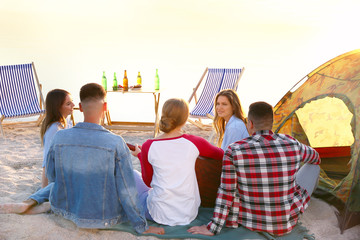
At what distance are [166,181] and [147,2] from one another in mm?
16115

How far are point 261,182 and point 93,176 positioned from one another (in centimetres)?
95

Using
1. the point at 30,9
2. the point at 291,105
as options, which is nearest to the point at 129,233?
the point at 291,105

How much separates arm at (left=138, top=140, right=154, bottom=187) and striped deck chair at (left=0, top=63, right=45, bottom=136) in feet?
10.5

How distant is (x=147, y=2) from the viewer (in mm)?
17219

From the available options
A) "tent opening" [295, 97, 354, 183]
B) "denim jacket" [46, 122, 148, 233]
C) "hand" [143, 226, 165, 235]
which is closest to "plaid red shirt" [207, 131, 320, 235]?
"hand" [143, 226, 165, 235]

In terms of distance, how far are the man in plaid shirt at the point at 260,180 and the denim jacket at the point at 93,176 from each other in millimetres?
467

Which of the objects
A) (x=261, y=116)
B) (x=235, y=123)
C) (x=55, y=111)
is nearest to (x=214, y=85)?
(x=235, y=123)

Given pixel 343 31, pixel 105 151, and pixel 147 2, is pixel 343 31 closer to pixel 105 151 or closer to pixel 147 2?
pixel 147 2

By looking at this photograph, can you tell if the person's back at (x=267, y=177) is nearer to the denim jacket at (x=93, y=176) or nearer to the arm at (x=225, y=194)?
the arm at (x=225, y=194)

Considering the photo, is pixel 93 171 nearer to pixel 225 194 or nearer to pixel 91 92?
pixel 91 92

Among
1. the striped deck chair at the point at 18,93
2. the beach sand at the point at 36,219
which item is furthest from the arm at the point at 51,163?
the striped deck chair at the point at 18,93

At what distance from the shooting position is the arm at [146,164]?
88.9 inches

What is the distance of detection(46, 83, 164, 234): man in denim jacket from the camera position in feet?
6.84

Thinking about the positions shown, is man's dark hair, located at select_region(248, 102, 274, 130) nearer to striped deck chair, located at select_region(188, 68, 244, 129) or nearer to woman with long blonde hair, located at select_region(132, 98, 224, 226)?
woman with long blonde hair, located at select_region(132, 98, 224, 226)
